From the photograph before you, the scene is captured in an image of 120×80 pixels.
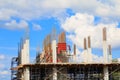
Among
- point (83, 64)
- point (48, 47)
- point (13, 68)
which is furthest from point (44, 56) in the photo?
point (83, 64)

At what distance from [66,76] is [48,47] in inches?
298

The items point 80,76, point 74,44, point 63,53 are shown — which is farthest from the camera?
point 74,44

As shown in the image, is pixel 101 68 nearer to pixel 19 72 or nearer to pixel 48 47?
pixel 48 47

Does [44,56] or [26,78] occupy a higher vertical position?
[44,56]

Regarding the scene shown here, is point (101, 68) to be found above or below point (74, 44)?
below

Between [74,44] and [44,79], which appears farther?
[74,44]

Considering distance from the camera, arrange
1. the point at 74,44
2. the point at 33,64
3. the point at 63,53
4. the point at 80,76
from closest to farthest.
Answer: the point at 33,64, the point at 80,76, the point at 63,53, the point at 74,44

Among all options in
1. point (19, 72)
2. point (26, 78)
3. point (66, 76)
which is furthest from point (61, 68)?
point (19, 72)

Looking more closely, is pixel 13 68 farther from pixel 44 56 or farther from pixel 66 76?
pixel 66 76

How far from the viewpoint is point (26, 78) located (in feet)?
148

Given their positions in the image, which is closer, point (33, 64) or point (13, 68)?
point (33, 64)

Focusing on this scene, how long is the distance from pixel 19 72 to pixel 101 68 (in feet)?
44.3

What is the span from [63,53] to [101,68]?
24.2 feet

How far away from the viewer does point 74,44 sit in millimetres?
55812
